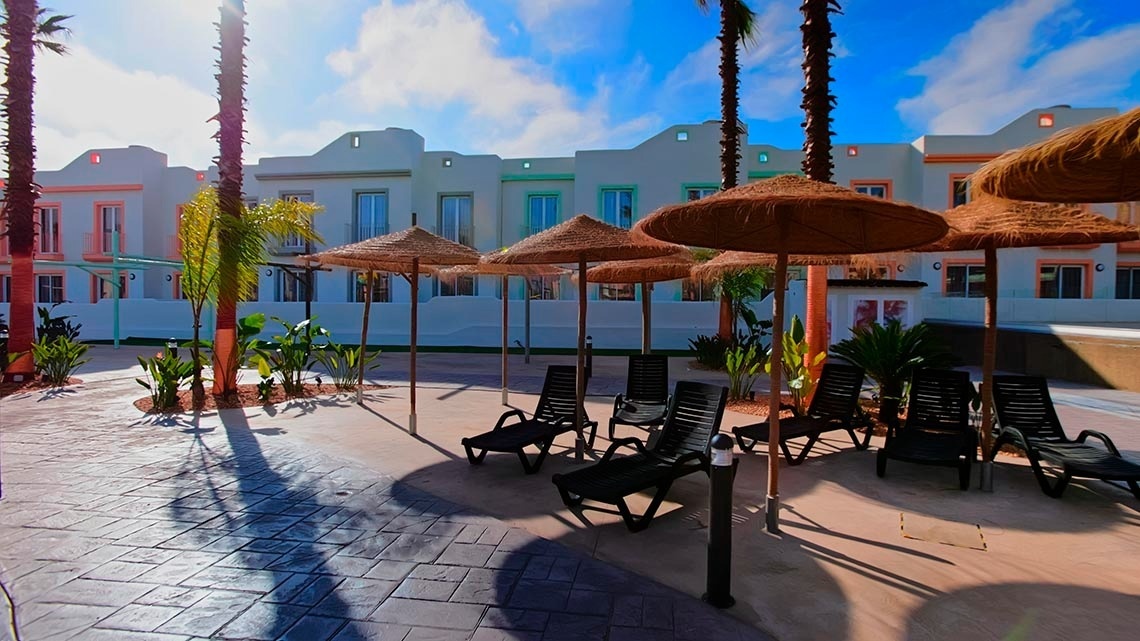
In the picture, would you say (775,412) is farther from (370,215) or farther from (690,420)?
(370,215)

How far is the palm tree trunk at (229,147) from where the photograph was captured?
10.1 m

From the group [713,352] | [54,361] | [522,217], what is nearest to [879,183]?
[713,352]

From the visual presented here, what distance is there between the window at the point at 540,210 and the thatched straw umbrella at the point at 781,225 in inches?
828

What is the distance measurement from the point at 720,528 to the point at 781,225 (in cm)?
237

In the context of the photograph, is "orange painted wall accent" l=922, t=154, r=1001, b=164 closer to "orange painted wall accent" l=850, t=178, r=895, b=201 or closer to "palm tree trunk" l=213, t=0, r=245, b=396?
"orange painted wall accent" l=850, t=178, r=895, b=201

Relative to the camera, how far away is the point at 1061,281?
78.9 ft

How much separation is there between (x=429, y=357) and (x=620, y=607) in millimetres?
16032

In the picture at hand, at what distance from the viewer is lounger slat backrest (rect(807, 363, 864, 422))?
23.2 feet

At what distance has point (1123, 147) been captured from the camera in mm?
2941

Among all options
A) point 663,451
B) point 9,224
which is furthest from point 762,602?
point 9,224

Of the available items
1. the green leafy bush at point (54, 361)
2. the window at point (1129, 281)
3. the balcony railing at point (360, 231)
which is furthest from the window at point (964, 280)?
the green leafy bush at point (54, 361)

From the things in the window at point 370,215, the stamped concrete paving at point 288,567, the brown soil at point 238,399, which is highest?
the window at point 370,215

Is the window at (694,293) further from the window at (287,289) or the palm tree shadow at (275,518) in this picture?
the palm tree shadow at (275,518)

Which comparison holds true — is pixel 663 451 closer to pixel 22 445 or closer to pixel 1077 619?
pixel 1077 619
